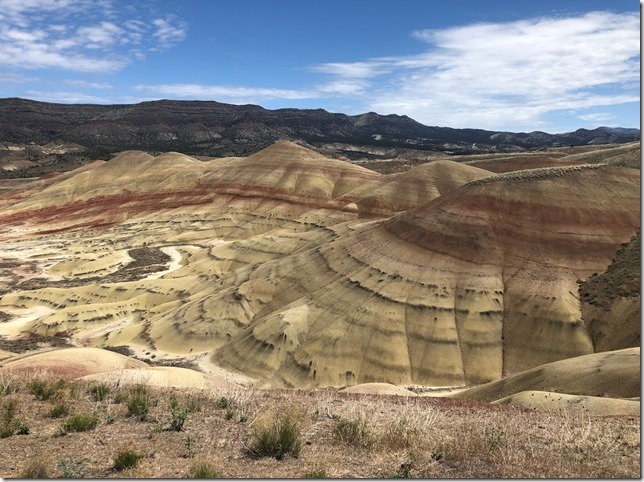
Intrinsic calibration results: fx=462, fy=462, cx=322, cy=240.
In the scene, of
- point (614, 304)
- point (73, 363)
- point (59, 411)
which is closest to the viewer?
point (59, 411)

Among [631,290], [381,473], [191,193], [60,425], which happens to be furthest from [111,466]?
[191,193]

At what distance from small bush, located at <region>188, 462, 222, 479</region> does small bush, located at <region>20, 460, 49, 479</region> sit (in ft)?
9.22

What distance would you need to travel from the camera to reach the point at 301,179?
12325cm

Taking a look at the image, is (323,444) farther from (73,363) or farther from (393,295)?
(393,295)

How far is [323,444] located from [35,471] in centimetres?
613

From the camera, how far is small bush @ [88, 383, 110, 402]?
14692 millimetres

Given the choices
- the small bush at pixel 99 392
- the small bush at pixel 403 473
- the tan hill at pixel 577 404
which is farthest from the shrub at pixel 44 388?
the tan hill at pixel 577 404

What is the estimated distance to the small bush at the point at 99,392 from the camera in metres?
14.7

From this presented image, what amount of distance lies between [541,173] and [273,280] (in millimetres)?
31630

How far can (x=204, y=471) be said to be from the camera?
913 centimetres

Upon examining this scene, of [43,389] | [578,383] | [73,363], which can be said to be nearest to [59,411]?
[43,389]

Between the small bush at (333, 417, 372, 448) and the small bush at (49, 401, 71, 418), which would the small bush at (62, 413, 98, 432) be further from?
the small bush at (333, 417, 372, 448)

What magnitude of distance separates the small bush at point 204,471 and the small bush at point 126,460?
1.32 m

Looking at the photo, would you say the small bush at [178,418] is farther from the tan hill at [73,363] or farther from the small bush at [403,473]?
the tan hill at [73,363]
